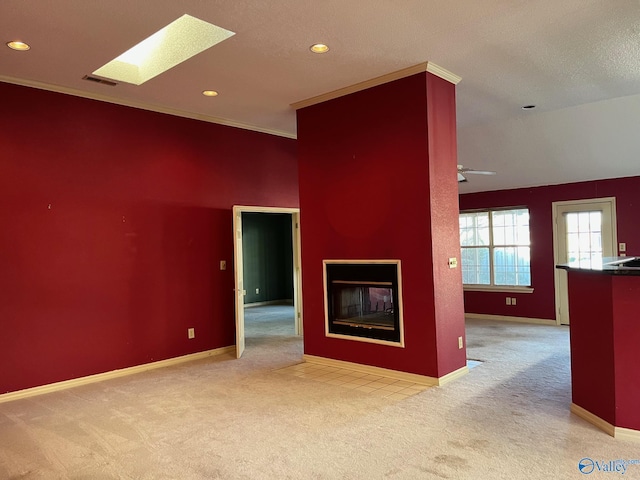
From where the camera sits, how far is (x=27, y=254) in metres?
4.30

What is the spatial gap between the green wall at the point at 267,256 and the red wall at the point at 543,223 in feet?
15.5

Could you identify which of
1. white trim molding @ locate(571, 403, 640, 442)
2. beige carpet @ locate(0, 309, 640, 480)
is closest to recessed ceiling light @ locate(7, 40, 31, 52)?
beige carpet @ locate(0, 309, 640, 480)

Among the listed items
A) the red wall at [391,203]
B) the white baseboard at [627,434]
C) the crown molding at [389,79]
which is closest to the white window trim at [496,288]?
the red wall at [391,203]

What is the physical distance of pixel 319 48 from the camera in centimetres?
378

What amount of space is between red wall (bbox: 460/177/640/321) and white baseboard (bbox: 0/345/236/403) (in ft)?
15.3

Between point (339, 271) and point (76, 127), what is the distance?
2.99 m

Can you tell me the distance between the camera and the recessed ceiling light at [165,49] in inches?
146

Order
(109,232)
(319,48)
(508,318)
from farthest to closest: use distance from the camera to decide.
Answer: (508,318)
(109,232)
(319,48)

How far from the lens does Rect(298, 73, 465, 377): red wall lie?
425 cm

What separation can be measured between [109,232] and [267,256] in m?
6.56

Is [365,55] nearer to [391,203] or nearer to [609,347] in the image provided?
[391,203]

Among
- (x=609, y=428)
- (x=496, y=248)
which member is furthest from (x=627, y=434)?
(x=496, y=248)

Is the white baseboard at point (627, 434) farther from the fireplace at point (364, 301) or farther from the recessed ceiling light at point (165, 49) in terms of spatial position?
the recessed ceiling light at point (165, 49)

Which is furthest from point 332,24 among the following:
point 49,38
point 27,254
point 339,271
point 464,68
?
point 27,254
